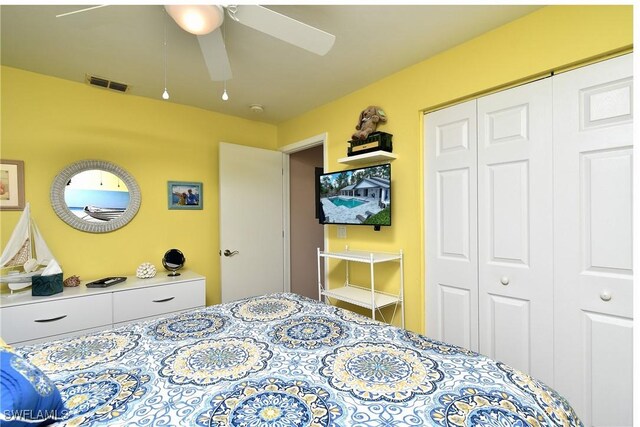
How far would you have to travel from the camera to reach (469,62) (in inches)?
74.9

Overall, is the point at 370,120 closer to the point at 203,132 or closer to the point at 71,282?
the point at 203,132

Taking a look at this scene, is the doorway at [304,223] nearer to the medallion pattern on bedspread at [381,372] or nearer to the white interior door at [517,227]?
the white interior door at [517,227]

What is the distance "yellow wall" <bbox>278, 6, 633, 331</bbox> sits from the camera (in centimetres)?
149

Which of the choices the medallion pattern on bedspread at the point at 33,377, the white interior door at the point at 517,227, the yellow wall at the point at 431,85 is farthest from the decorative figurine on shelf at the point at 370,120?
the medallion pattern on bedspread at the point at 33,377

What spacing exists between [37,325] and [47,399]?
1.66m

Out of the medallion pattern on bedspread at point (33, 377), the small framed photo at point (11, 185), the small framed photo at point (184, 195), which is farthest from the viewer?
the small framed photo at point (184, 195)

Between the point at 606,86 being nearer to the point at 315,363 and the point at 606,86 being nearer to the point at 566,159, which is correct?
the point at 566,159

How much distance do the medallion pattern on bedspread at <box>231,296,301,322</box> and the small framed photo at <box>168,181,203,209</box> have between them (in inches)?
60.0

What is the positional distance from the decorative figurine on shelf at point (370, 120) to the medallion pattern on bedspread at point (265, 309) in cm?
142

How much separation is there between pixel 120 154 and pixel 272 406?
8.70 feet

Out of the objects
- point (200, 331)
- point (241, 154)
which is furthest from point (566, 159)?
point (241, 154)

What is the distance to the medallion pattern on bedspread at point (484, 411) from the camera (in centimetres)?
77

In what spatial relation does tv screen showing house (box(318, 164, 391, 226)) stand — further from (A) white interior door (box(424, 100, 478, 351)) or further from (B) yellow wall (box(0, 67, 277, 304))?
(B) yellow wall (box(0, 67, 277, 304))

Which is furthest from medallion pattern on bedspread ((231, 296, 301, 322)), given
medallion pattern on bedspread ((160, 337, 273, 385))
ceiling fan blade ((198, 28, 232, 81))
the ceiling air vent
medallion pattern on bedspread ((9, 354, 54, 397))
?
the ceiling air vent
